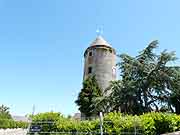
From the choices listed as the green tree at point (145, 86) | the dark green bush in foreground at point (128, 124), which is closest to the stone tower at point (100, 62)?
the green tree at point (145, 86)

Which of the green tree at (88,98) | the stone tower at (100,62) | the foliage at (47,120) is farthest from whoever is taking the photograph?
the stone tower at (100,62)

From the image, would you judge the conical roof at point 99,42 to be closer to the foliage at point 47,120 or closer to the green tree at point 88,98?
the green tree at point 88,98

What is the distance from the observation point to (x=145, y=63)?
104ft

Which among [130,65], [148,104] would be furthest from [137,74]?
[148,104]

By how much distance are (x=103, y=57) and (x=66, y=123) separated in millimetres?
23006

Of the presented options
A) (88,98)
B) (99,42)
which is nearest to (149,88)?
(88,98)

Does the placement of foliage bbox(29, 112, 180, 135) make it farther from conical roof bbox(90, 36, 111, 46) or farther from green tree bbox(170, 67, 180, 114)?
conical roof bbox(90, 36, 111, 46)

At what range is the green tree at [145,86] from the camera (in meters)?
30.3

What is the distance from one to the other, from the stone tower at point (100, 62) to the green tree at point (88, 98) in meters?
2.45

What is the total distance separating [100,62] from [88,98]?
294 inches

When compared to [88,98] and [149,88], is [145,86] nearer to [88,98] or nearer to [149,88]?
[149,88]

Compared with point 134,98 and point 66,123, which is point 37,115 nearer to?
point 66,123

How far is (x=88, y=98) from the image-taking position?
112ft

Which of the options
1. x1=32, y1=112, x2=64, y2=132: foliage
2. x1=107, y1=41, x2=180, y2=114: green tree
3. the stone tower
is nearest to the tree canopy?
x1=107, y1=41, x2=180, y2=114: green tree
